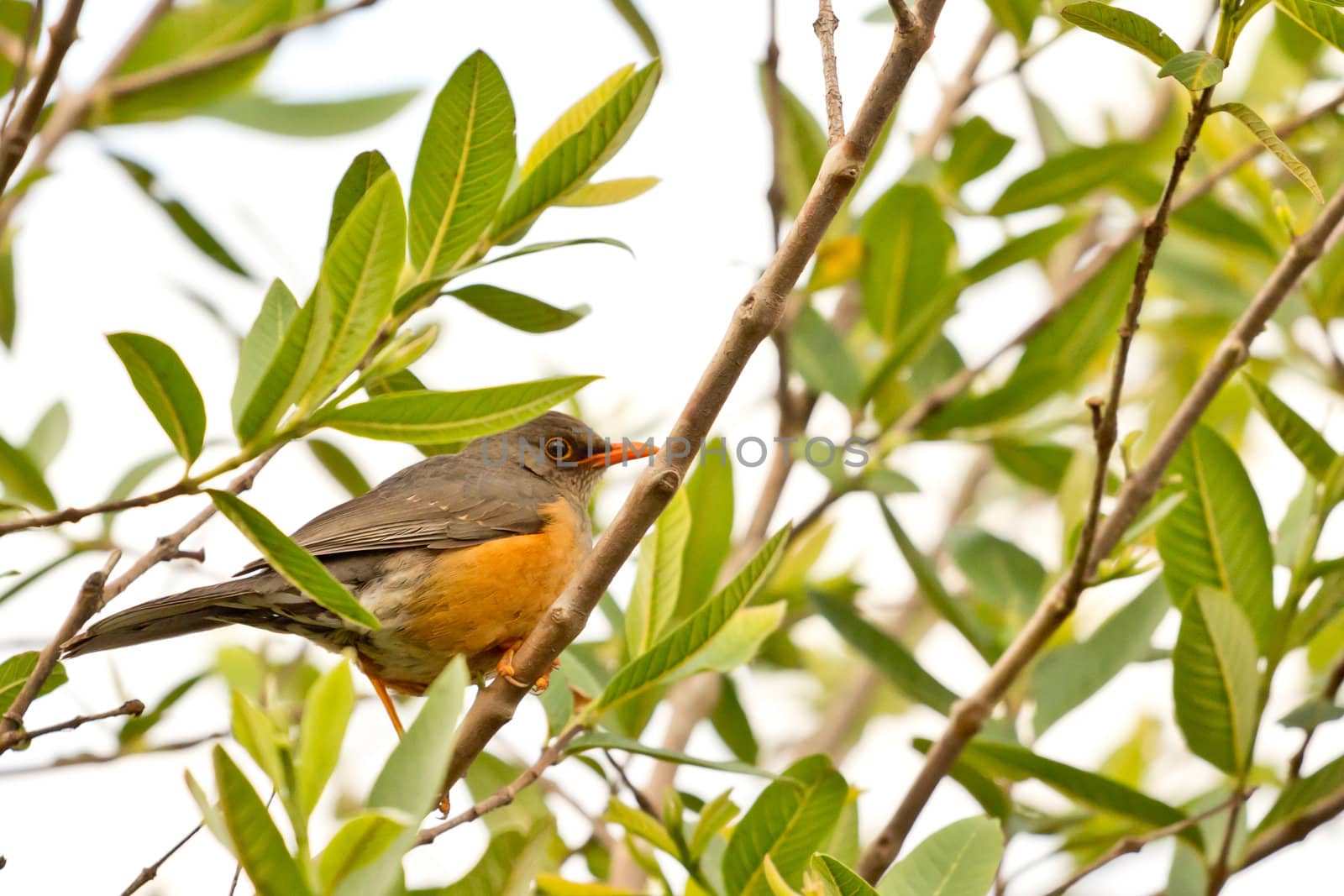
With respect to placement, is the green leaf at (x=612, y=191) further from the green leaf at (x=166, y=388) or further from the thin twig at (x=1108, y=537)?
the thin twig at (x=1108, y=537)

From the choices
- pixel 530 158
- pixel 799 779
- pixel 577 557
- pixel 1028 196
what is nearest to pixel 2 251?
pixel 530 158

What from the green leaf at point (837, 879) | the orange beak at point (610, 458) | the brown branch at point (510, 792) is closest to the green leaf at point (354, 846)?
the brown branch at point (510, 792)

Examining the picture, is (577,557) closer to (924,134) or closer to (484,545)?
(484,545)

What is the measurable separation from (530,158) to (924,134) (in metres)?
2.30

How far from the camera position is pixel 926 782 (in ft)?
11.2

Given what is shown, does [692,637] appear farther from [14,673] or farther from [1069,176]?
[1069,176]

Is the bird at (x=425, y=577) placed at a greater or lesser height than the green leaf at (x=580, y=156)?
lesser

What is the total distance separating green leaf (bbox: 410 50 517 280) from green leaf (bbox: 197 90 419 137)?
6.19 feet

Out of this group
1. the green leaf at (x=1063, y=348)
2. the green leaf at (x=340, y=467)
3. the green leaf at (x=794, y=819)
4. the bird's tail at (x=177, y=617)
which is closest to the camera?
the green leaf at (x=794, y=819)

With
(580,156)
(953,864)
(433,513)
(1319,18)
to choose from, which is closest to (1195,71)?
(1319,18)

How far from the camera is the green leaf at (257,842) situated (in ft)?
6.85

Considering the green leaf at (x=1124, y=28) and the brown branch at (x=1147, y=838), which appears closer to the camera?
the green leaf at (x=1124, y=28)

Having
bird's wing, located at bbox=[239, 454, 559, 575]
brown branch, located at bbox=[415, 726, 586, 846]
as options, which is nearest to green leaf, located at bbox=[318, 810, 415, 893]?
brown branch, located at bbox=[415, 726, 586, 846]

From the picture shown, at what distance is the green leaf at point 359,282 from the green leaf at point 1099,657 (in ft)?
7.77
